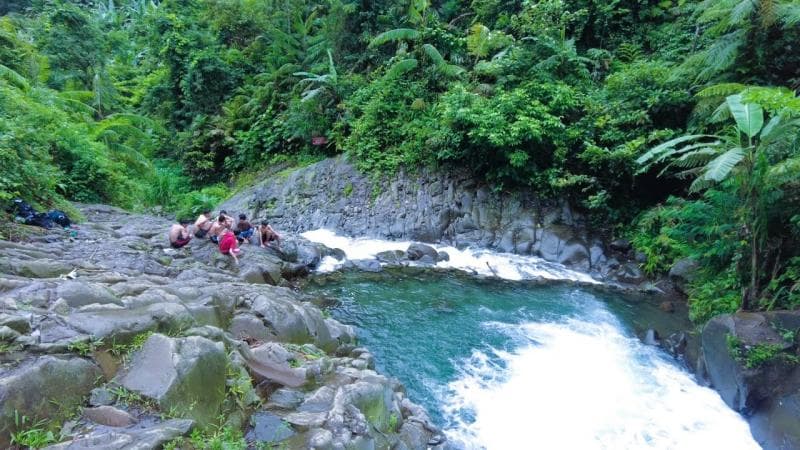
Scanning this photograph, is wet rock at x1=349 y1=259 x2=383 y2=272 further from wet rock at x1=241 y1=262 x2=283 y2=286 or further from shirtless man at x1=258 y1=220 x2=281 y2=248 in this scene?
wet rock at x1=241 y1=262 x2=283 y2=286

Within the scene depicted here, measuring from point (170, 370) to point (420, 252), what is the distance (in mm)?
9314

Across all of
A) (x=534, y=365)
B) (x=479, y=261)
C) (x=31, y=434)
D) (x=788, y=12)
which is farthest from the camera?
(x=479, y=261)

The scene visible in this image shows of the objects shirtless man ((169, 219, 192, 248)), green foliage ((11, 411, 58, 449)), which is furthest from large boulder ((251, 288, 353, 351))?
shirtless man ((169, 219, 192, 248))

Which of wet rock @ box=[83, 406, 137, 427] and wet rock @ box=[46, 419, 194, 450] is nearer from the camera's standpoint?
wet rock @ box=[46, 419, 194, 450]

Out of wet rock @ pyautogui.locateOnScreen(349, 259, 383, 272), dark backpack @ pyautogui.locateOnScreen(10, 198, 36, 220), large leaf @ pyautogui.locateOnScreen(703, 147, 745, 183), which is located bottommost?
wet rock @ pyautogui.locateOnScreen(349, 259, 383, 272)

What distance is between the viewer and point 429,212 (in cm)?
1430

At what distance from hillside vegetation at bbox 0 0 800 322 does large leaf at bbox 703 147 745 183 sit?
3 centimetres

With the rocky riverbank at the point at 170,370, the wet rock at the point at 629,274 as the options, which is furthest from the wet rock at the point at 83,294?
the wet rock at the point at 629,274

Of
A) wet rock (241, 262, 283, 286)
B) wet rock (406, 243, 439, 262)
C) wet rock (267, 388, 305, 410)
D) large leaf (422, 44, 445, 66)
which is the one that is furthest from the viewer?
large leaf (422, 44, 445, 66)

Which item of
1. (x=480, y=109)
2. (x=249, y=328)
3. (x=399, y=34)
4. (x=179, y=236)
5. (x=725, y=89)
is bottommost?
(x=179, y=236)

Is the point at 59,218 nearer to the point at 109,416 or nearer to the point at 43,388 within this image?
the point at 43,388

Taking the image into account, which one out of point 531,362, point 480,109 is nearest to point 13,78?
point 480,109

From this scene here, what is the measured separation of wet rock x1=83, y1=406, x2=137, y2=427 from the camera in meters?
3.43

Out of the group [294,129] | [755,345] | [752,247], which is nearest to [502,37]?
[294,129]
